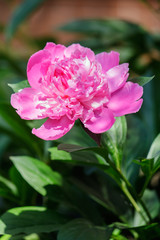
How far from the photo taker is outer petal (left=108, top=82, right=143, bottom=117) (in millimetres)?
450

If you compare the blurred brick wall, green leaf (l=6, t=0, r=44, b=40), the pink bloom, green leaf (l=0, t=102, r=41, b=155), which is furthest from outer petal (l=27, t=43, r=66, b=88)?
the blurred brick wall

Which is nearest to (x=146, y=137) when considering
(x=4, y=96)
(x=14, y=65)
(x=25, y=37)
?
(x=4, y=96)

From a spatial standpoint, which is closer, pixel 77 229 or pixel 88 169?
pixel 77 229

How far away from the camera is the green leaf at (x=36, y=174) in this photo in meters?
0.58

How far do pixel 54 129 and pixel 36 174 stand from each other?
0.16 meters

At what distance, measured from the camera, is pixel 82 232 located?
0.52 meters

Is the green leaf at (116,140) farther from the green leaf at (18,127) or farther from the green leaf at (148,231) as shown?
the green leaf at (18,127)

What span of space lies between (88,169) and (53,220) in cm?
12

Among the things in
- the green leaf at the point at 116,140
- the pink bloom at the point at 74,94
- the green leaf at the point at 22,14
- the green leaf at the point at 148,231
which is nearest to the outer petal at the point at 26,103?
the pink bloom at the point at 74,94

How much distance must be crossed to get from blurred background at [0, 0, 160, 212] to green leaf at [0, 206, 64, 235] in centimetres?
8

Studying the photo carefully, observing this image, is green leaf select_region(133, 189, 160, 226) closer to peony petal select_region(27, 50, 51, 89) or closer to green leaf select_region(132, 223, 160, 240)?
green leaf select_region(132, 223, 160, 240)

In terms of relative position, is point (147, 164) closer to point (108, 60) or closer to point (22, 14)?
point (108, 60)

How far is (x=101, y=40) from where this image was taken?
54.0 inches

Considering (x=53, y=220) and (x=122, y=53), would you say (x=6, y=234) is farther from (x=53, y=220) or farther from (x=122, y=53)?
(x=122, y=53)
